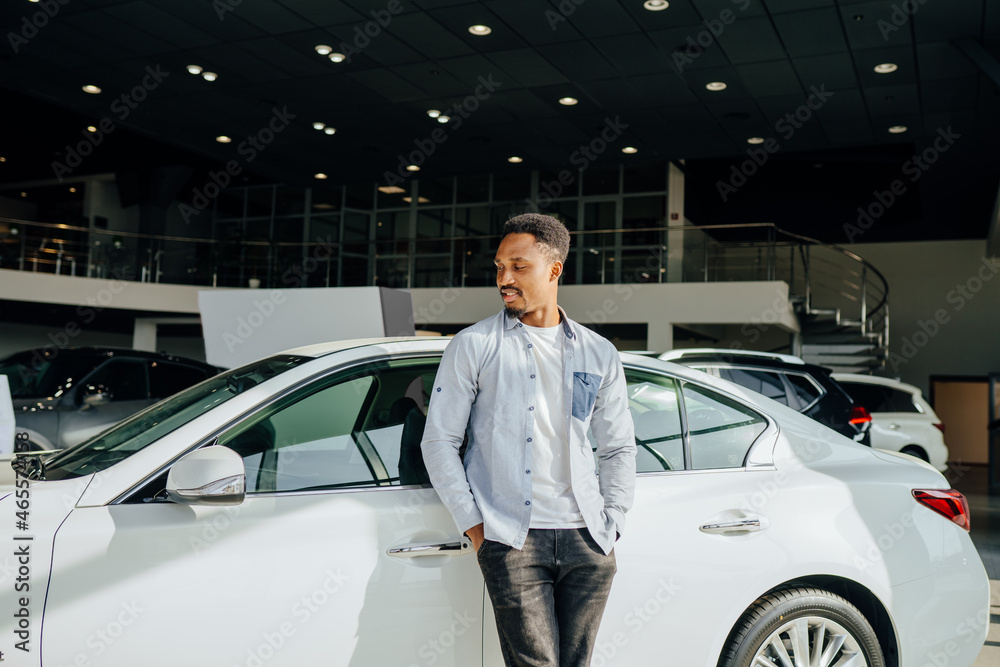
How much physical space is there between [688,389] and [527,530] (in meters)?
0.87

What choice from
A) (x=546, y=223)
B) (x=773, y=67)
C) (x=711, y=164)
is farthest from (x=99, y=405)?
(x=711, y=164)

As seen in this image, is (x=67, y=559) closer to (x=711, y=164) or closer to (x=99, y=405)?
(x=99, y=405)

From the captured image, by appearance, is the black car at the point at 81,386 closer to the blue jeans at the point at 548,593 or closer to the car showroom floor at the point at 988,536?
the blue jeans at the point at 548,593

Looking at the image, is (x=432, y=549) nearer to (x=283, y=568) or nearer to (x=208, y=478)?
(x=283, y=568)

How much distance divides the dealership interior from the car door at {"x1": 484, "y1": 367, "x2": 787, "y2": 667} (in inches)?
104

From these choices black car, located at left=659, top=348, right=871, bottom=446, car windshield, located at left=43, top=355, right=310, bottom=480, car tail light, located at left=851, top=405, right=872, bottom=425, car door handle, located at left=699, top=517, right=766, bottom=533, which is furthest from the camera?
car tail light, located at left=851, top=405, right=872, bottom=425

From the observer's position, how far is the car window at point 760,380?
5633 mm

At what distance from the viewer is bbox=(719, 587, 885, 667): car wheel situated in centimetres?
242

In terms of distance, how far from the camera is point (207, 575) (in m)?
1.97

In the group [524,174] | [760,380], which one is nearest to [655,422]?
[760,380]

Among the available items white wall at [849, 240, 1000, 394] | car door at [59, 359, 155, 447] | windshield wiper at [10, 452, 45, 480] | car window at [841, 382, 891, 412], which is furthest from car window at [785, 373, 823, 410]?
white wall at [849, 240, 1000, 394]

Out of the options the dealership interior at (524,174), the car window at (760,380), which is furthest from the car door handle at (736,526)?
the car window at (760,380)

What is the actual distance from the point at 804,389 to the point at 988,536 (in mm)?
3888

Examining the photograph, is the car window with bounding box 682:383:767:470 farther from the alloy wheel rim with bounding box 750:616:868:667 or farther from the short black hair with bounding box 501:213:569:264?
the short black hair with bounding box 501:213:569:264
